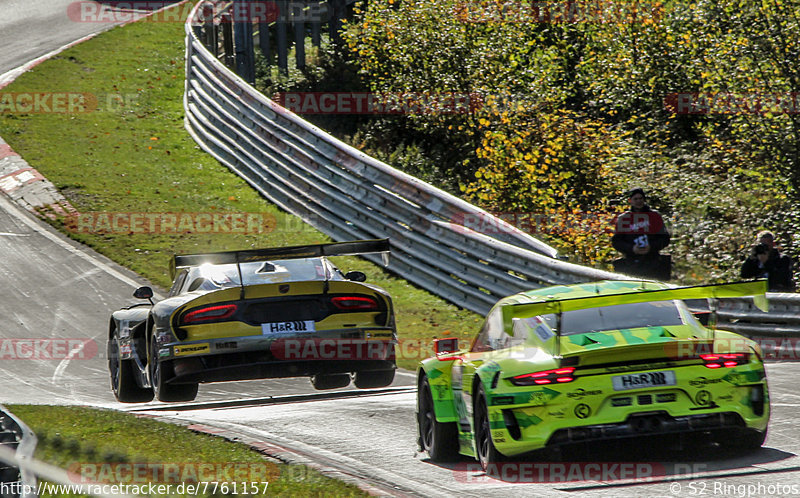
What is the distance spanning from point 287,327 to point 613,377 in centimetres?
403

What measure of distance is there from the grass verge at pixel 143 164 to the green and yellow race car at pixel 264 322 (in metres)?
3.52

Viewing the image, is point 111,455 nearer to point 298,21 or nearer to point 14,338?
point 14,338

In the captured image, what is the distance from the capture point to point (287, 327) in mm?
9602

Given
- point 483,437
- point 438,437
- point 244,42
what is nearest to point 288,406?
point 438,437

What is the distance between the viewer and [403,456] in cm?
764

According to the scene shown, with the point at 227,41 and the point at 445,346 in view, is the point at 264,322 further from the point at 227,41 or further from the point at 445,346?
the point at 227,41

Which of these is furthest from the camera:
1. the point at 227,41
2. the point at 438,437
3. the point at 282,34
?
the point at 282,34

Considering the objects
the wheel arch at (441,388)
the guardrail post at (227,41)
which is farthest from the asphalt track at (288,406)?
the guardrail post at (227,41)

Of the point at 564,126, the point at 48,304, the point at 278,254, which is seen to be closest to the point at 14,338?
the point at 48,304

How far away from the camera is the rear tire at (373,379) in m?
10.6

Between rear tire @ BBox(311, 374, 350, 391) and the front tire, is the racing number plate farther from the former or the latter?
rear tire @ BBox(311, 374, 350, 391)

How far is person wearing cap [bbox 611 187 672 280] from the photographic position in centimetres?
1227

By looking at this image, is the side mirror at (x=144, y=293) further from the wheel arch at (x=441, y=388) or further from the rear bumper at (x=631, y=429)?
the rear bumper at (x=631, y=429)

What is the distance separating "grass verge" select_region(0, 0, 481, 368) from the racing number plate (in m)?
7.17
